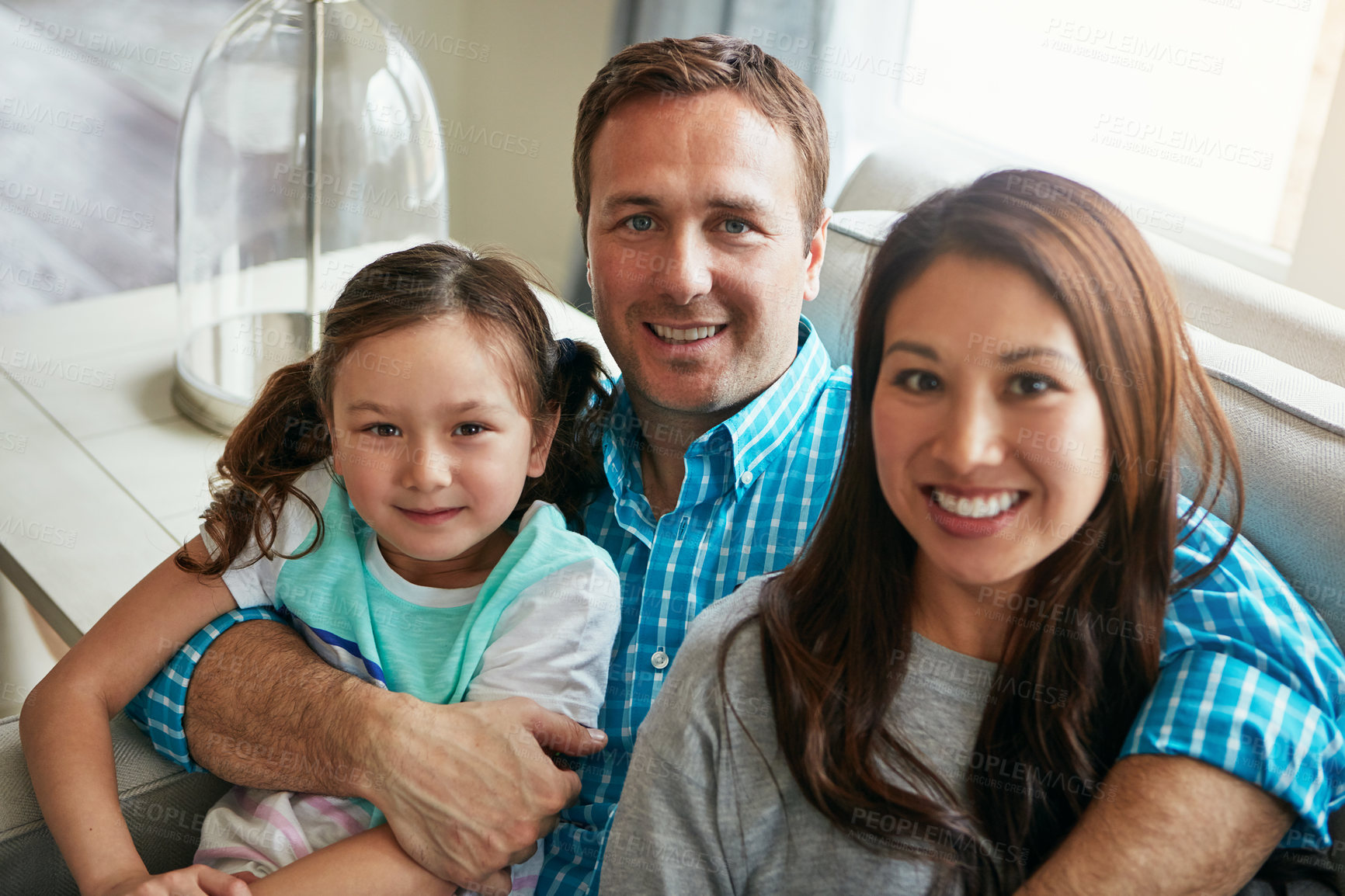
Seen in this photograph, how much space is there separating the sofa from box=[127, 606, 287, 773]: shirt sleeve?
0.09ft

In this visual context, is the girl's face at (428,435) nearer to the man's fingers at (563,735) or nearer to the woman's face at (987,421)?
the man's fingers at (563,735)

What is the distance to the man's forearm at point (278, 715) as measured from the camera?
43.4 inches

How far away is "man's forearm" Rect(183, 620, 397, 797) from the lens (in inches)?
43.4

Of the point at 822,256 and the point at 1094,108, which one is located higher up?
the point at 1094,108

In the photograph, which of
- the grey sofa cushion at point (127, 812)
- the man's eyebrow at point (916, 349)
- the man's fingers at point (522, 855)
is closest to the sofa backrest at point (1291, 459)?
the man's eyebrow at point (916, 349)

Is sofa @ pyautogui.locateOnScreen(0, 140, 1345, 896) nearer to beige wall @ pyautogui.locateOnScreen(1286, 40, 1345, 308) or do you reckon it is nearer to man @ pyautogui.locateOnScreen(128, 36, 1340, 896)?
man @ pyautogui.locateOnScreen(128, 36, 1340, 896)

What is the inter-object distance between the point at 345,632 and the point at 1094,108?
1868 millimetres

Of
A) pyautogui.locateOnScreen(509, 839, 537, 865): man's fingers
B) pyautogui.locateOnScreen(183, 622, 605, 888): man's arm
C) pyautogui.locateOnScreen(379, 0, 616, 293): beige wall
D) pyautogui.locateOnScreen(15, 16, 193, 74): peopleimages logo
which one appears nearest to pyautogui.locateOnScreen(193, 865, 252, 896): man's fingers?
pyautogui.locateOnScreen(183, 622, 605, 888): man's arm

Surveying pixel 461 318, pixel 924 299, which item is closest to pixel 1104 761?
pixel 924 299

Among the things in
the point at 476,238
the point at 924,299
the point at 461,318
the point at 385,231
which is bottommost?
the point at 476,238

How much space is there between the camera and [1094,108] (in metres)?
2.32

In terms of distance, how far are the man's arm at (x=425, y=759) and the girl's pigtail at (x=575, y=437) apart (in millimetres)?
313

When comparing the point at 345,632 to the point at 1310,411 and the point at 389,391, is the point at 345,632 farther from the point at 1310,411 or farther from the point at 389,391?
the point at 1310,411

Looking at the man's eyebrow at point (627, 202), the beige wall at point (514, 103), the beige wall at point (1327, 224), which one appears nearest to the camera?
the man's eyebrow at point (627, 202)
